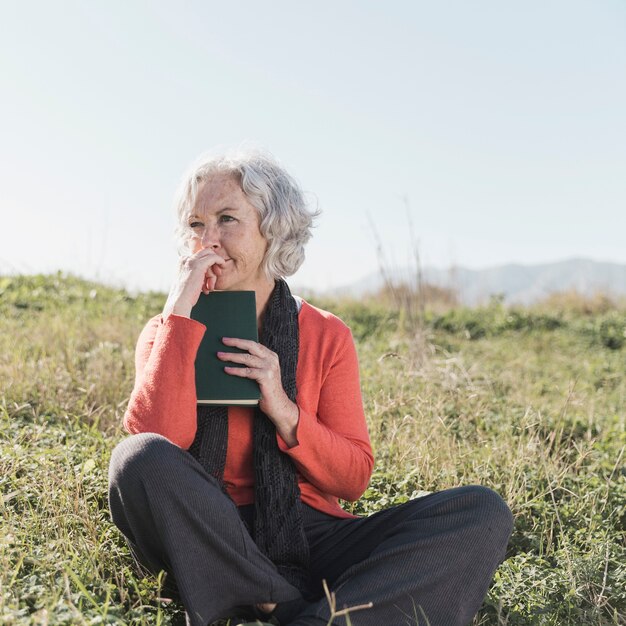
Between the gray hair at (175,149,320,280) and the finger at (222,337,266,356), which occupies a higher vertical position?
the gray hair at (175,149,320,280)

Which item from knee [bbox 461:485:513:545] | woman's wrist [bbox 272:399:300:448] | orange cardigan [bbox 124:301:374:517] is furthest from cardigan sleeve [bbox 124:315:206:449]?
knee [bbox 461:485:513:545]

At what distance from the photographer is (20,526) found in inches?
112

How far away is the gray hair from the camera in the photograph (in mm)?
2791

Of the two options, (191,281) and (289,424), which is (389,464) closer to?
(289,424)

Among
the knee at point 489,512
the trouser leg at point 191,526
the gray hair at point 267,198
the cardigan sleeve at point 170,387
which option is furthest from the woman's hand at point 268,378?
the knee at point 489,512

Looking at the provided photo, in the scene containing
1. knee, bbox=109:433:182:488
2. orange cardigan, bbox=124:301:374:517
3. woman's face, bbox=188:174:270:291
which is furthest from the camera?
woman's face, bbox=188:174:270:291

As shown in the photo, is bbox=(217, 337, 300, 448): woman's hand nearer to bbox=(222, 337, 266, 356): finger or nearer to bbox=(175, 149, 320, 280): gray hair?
bbox=(222, 337, 266, 356): finger

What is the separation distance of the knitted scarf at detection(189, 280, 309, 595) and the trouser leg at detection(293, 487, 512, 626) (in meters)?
0.20

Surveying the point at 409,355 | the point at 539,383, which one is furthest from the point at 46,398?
the point at 539,383

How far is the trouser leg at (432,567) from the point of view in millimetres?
2279

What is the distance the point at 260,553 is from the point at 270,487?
0.27 m

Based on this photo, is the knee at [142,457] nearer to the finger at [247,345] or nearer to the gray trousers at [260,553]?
the gray trousers at [260,553]

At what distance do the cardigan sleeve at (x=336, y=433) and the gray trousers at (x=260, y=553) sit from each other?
0.99 feet

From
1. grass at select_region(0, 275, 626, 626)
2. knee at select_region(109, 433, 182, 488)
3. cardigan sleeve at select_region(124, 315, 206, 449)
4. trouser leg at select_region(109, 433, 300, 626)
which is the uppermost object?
cardigan sleeve at select_region(124, 315, 206, 449)
